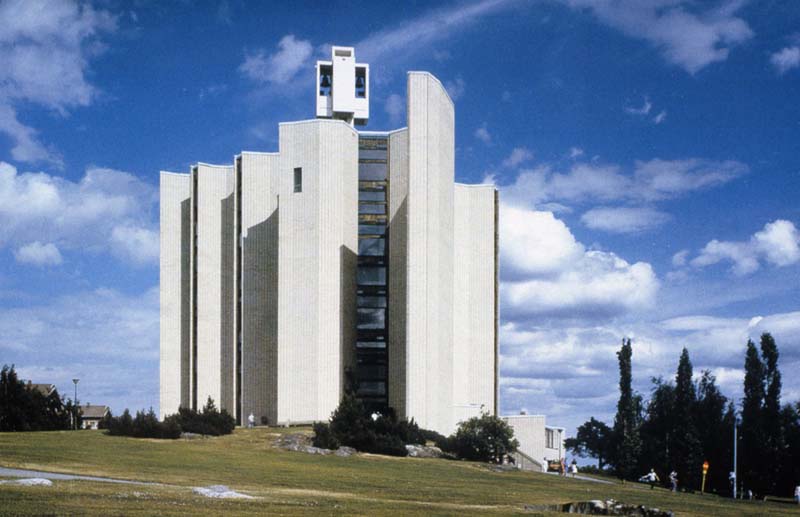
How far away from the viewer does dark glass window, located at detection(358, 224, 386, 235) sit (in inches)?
2820

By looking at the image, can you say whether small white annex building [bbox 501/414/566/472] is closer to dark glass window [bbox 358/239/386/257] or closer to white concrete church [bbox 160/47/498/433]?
white concrete church [bbox 160/47/498/433]

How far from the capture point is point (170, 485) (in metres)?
27.5

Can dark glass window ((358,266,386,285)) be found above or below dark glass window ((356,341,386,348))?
above

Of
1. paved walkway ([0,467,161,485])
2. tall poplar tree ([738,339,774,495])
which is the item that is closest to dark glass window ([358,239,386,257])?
tall poplar tree ([738,339,774,495])

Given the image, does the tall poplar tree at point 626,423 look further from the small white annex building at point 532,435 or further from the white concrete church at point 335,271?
the white concrete church at point 335,271

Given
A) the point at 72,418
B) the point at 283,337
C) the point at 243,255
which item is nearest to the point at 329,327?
the point at 283,337

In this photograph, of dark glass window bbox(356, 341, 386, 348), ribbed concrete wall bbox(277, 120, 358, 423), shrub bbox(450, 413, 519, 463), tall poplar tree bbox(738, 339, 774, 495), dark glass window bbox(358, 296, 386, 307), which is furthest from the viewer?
dark glass window bbox(358, 296, 386, 307)

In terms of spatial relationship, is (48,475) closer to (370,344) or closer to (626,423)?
(370,344)

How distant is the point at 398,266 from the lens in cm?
6844

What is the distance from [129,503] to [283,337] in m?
44.4

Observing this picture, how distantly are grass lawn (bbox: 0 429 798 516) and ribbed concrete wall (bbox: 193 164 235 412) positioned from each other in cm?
2203

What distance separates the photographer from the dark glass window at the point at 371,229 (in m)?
71.6

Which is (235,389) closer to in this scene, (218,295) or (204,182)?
(218,295)

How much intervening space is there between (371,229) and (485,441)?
75.9 ft
